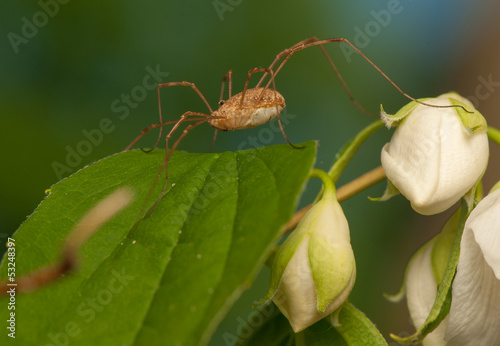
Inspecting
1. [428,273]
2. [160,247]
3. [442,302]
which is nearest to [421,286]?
[428,273]

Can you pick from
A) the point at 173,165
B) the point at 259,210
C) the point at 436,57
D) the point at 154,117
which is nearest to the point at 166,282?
the point at 259,210

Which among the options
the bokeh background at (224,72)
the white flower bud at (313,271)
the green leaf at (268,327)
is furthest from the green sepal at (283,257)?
the bokeh background at (224,72)

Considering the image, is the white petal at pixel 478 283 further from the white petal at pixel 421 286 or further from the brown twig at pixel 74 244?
the brown twig at pixel 74 244

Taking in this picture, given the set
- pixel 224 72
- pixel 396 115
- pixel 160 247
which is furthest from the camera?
pixel 224 72

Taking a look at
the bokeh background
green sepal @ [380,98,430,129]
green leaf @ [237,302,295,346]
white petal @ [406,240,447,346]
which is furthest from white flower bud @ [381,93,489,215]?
the bokeh background

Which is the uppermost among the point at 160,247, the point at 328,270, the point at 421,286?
the point at 160,247

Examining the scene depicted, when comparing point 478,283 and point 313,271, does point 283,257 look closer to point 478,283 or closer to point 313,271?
point 313,271
